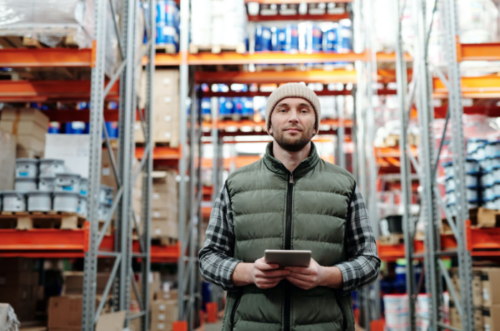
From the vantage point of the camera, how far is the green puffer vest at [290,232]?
7.30 feet

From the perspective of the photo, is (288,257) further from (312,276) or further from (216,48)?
(216,48)

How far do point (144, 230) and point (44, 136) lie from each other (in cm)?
189

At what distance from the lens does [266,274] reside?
83.4 inches

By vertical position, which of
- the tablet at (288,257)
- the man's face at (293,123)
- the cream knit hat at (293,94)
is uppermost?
the cream knit hat at (293,94)

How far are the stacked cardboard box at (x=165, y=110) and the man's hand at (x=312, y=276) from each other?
662 cm

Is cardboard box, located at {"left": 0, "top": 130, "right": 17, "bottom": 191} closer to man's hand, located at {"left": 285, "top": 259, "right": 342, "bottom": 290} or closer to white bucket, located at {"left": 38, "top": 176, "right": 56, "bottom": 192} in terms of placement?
white bucket, located at {"left": 38, "top": 176, "right": 56, "bottom": 192}

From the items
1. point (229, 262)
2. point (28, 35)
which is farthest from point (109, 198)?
point (229, 262)

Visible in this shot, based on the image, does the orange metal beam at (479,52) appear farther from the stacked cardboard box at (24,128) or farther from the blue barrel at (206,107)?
the blue barrel at (206,107)

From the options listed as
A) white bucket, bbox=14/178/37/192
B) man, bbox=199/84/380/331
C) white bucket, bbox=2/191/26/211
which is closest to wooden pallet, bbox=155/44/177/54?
white bucket, bbox=14/178/37/192

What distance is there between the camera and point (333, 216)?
7.64ft

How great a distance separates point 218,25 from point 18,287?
15.9 feet

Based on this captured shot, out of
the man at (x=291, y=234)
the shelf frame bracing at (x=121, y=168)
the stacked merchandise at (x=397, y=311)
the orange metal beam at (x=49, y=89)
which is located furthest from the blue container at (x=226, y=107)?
the man at (x=291, y=234)

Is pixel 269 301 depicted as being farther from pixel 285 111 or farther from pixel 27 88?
pixel 27 88

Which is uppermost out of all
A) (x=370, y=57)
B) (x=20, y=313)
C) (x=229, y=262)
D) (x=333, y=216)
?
(x=370, y=57)
